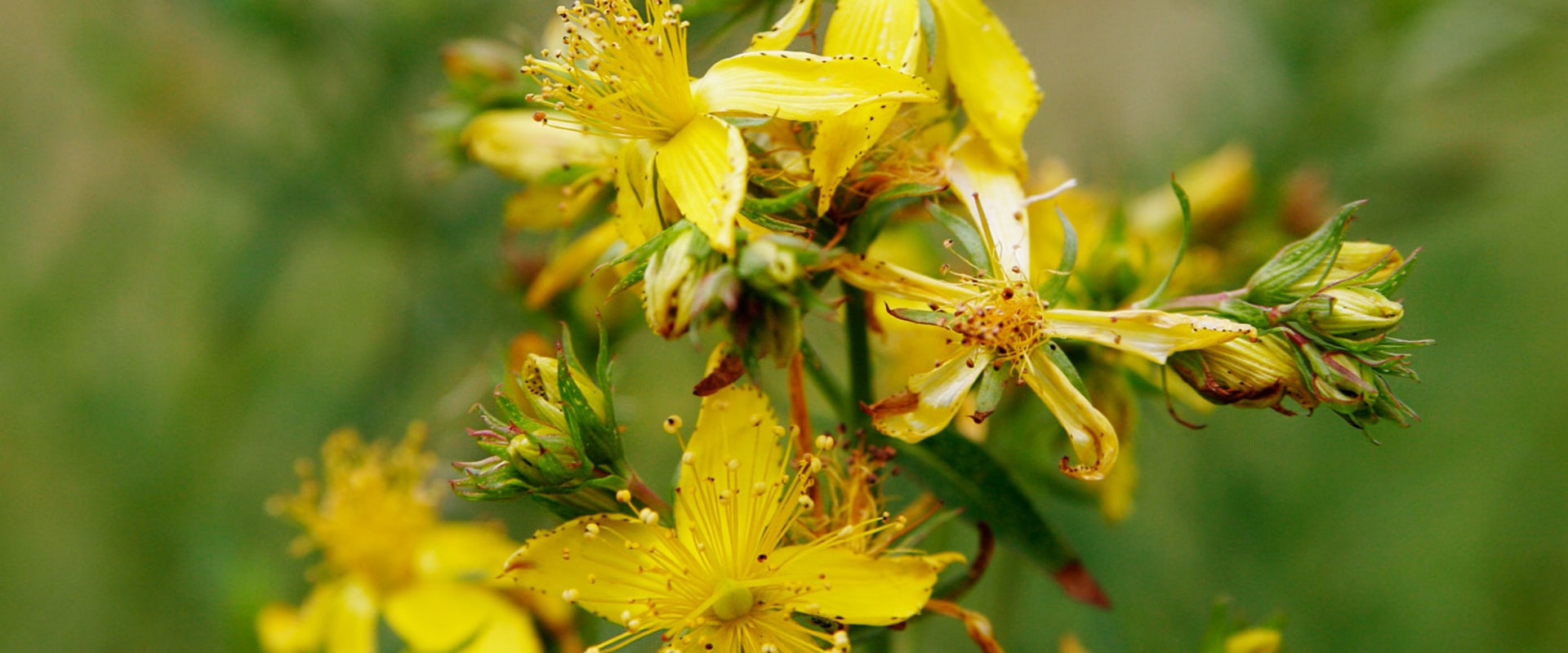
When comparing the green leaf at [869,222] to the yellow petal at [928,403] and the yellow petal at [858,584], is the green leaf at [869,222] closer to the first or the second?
the yellow petal at [928,403]

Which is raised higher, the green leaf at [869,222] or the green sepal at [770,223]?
the green sepal at [770,223]

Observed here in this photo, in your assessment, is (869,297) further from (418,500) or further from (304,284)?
(304,284)

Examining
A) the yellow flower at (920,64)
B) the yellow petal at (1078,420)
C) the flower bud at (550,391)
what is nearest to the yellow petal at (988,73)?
the yellow flower at (920,64)

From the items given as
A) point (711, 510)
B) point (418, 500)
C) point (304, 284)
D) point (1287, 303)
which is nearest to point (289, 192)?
point (304, 284)

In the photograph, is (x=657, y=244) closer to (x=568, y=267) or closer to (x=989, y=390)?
(x=989, y=390)

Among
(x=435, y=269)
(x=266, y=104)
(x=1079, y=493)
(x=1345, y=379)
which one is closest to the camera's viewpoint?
(x=1345, y=379)

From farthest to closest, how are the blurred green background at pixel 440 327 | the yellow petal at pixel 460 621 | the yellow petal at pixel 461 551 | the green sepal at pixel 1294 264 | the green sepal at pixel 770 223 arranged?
the blurred green background at pixel 440 327 < the yellow petal at pixel 461 551 < the yellow petal at pixel 460 621 < the green sepal at pixel 1294 264 < the green sepal at pixel 770 223

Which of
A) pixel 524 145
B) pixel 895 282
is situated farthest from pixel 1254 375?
pixel 524 145
